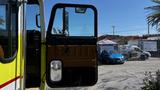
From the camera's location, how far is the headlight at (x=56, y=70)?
192 inches

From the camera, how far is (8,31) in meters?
3.82

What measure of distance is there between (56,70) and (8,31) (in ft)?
4.12

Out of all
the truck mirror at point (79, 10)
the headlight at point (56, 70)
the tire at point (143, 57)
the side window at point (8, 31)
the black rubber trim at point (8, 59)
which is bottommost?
the tire at point (143, 57)

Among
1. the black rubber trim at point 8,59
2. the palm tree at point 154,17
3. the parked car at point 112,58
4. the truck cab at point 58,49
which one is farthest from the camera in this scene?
the parked car at point 112,58

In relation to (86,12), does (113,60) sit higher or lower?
lower

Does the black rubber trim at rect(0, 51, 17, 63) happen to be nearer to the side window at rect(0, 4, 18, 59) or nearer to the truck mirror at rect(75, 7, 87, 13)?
the side window at rect(0, 4, 18, 59)

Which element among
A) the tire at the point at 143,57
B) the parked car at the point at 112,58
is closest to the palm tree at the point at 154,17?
the parked car at the point at 112,58

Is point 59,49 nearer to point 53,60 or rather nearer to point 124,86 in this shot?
point 53,60

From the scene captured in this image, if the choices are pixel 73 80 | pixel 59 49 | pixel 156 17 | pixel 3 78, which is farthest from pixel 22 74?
pixel 156 17

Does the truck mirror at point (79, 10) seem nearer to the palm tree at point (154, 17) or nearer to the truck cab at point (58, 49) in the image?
the truck cab at point (58, 49)

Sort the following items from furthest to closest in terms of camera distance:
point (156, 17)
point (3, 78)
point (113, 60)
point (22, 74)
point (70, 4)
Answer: point (113, 60), point (156, 17), point (70, 4), point (22, 74), point (3, 78)

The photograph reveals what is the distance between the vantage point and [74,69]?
5039 millimetres

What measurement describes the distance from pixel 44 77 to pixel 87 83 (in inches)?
21.5

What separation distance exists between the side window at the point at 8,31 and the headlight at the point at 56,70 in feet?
3.27
